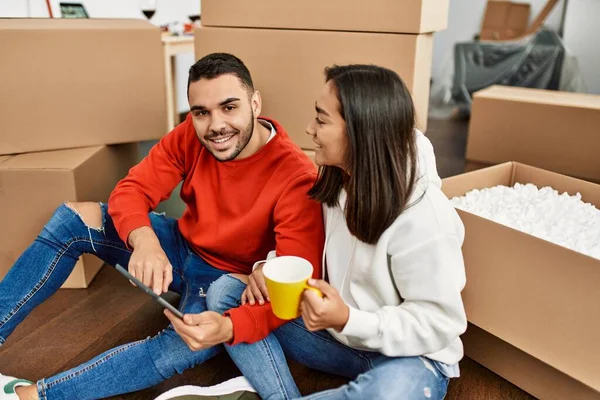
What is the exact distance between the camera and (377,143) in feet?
2.88

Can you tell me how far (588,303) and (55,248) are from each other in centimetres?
102

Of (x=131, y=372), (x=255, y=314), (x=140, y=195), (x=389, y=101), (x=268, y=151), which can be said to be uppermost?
(x=389, y=101)

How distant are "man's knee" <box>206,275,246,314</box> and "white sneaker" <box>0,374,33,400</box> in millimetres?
371

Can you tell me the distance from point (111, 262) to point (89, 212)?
13cm

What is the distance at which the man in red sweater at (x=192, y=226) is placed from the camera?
3.42ft

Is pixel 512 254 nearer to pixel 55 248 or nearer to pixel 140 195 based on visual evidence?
pixel 140 195

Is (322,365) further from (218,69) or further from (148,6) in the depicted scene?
(148,6)

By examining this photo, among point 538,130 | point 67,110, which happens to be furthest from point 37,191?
point 538,130

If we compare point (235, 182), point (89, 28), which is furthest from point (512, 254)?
point (89, 28)

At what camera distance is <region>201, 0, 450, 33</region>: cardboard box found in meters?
1.32

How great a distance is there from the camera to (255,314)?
980mm

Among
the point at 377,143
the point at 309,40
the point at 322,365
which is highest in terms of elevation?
the point at 309,40

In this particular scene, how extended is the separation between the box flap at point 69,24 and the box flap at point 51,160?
1.08 feet

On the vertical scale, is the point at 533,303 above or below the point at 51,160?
below
